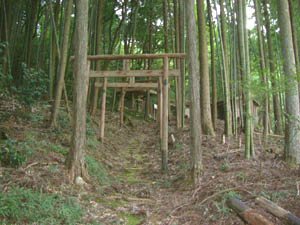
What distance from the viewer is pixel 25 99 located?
5.84m

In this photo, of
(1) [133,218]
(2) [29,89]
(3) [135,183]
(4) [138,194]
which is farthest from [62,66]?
(1) [133,218]

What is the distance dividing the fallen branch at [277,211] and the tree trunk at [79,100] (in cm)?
292

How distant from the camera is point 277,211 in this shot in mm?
2703

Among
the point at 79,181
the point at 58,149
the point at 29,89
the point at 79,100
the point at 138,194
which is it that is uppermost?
the point at 29,89

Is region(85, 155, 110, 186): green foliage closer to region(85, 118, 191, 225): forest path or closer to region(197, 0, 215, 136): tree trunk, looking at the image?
region(85, 118, 191, 225): forest path

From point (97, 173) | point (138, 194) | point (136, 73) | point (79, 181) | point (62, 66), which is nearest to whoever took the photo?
point (79, 181)

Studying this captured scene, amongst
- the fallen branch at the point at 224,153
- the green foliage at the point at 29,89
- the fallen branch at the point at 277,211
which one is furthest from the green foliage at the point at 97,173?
the fallen branch at the point at 277,211

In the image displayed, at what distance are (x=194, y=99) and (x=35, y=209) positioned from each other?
321 centimetres

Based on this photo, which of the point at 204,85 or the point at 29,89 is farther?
the point at 204,85

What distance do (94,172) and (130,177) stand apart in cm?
112

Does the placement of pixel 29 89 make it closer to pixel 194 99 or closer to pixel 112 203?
pixel 112 203

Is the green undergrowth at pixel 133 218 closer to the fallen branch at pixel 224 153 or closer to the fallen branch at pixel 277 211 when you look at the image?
the fallen branch at pixel 277 211

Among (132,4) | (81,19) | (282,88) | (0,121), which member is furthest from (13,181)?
(132,4)

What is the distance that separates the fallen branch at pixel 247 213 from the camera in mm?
2615
